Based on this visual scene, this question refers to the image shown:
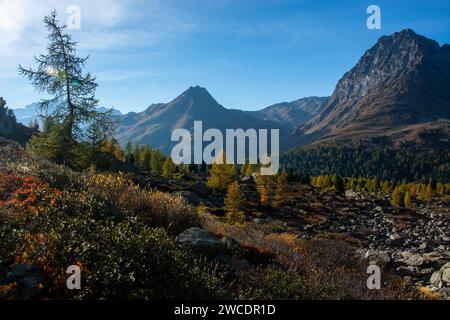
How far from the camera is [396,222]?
58.8 m

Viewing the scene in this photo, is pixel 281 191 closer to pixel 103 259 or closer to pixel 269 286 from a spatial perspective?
pixel 269 286

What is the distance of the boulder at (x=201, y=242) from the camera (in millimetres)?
6844

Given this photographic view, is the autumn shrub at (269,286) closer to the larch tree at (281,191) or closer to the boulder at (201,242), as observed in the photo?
the boulder at (201,242)

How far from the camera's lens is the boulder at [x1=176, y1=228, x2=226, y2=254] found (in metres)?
6.84

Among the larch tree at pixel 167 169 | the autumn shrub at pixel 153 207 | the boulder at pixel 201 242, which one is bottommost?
the larch tree at pixel 167 169

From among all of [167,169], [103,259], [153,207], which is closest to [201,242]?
[153,207]

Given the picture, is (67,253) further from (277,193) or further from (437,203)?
(437,203)

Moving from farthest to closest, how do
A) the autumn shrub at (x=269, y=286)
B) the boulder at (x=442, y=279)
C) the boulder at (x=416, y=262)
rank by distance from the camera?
the boulder at (x=416, y=262), the boulder at (x=442, y=279), the autumn shrub at (x=269, y=286)

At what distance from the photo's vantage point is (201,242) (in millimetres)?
6914

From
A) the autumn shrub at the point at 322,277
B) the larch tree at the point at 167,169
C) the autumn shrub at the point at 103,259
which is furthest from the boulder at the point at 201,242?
the larch tree at the point at 167,169

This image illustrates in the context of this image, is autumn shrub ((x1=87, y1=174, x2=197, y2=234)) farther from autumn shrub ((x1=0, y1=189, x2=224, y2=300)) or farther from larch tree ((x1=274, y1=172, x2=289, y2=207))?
larch tree ((x1=274, y1=172, x2=289, y2=207))

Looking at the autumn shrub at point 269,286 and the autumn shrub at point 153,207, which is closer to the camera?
the autumn shrub at point 269,286

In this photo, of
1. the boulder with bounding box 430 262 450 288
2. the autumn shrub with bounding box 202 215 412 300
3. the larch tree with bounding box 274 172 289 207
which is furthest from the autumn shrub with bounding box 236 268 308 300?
the larch tree with bounding box 274 172 289 207

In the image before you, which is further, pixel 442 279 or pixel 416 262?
pixel 416 262
